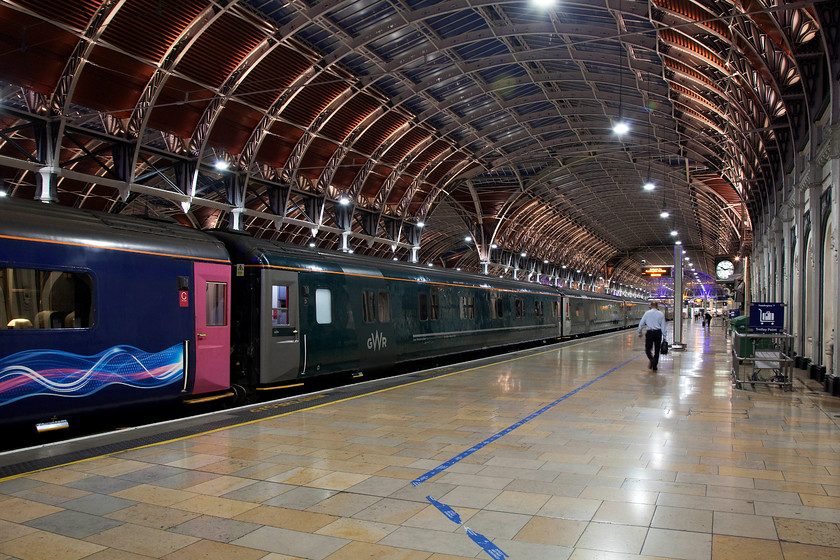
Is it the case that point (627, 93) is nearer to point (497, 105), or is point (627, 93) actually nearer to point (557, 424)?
point (497, 105)

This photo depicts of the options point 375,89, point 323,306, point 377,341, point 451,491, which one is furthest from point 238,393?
point 375,89

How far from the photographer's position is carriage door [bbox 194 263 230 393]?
34.9 feet

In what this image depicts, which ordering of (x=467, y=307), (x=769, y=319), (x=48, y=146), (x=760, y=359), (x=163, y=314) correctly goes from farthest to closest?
(x=467, y=307) → (x=48, y=146) → (x=769, y=319) → (x=760, y=359) → (x=163, y=314)

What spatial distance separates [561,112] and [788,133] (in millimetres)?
14433

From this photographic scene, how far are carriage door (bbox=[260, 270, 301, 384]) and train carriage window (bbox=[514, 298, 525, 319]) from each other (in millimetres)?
16587

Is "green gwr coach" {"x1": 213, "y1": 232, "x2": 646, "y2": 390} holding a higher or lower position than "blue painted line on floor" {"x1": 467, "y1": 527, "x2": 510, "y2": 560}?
higher

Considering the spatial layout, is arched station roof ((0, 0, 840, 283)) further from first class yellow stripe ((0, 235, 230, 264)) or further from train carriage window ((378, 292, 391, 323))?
first class yellow stripe ((0, 235, 230, 264))

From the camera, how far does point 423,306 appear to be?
18.8 metres

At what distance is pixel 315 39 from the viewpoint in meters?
25.8

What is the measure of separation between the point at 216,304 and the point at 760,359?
11.2 metres

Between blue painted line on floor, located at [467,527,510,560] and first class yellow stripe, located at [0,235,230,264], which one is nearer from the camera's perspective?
blue painted line on floor, located at [467,527,510,560]

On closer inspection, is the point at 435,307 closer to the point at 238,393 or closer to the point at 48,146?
the point at 238,393

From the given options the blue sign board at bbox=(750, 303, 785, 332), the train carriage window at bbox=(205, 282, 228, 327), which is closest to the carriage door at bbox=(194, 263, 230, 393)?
the train carriage window at bbox=(205, 282, 228, 327)

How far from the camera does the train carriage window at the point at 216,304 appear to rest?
35.9 feet
